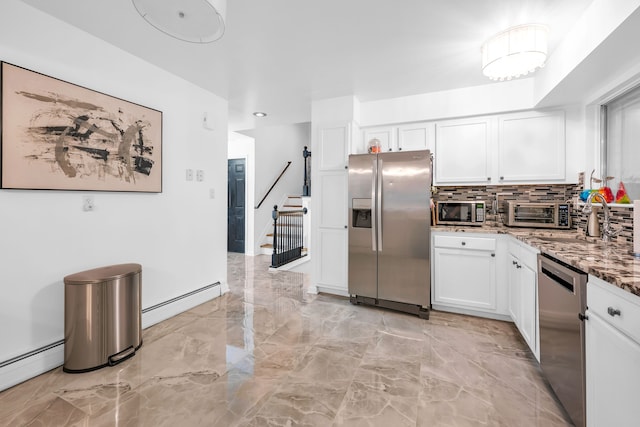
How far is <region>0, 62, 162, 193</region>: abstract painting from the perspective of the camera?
1830mm

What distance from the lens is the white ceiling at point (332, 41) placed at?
1897mm

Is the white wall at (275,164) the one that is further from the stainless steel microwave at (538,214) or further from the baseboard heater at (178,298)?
the stainless steel microwave at (538,214)

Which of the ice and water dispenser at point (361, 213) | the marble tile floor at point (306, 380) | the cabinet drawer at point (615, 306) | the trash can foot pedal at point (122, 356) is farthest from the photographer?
the ice and water dispenser at point (361, 213)

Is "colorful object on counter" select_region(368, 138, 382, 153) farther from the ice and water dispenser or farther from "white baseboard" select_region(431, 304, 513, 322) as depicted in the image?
"white baseboard" select_region(431, 304, 513, 322)

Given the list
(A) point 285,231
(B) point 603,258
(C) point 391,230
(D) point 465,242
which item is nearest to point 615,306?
(B) point 603,258

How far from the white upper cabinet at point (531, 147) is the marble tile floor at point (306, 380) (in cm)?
158

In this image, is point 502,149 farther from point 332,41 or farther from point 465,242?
point 332,41

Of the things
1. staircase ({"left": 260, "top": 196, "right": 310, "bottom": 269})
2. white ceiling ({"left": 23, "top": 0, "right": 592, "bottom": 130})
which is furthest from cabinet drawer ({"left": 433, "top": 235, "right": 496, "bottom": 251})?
staircase ({"left": 260, "top": 196, "right": 310, "bottom": 269})

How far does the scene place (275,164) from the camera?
6684 mm

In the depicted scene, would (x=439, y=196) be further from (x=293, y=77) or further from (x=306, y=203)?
(x=306, y=203)

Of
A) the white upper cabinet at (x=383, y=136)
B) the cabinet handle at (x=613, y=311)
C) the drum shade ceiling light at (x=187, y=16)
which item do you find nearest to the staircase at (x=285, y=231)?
the white upper cabinet at (x=383, y=136)

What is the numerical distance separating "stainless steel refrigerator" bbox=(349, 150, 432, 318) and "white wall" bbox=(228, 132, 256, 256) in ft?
10.5

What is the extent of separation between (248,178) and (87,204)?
3804 mm

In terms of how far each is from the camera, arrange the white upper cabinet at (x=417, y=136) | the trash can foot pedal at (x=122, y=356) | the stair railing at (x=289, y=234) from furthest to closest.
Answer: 1. the stair railing at (x=289, y=234)
2. the white upper cabinet at (x=417, y=136)
3. the trash can foot pedal at (x=122, y=356)
